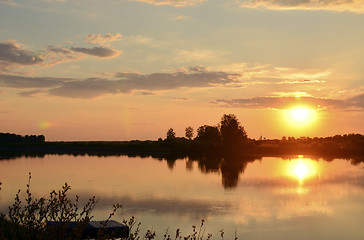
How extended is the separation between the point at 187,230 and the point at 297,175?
3628cm

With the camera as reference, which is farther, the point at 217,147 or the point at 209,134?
the point at 209,134

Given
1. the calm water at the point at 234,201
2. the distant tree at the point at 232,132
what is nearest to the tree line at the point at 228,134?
the distant tree at the point at 232,132

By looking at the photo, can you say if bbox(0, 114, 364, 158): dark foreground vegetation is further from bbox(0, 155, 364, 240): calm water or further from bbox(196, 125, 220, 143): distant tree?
bbox(0, 155, 364, 240): calm water

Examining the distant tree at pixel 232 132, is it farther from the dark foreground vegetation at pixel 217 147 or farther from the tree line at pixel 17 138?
the tree line at pixel 17 138

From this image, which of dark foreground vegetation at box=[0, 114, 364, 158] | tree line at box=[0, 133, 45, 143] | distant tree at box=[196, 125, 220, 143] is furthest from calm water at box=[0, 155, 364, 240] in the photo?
tree line at box=[0, 133, 45, 143]

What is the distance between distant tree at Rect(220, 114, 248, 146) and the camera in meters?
124

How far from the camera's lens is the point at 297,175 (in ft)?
174

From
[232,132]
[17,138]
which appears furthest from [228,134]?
[17,138]

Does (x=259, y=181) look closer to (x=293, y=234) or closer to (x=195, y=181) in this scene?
(x=195, y=181)

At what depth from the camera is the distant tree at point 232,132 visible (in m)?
124

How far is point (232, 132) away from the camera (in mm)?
125125

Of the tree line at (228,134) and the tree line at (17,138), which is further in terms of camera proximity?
the tree line at (17,138)

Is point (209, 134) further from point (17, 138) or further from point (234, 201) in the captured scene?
point (234, 201)

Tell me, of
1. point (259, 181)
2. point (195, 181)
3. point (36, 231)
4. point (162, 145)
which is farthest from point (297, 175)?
point (162, 145)
